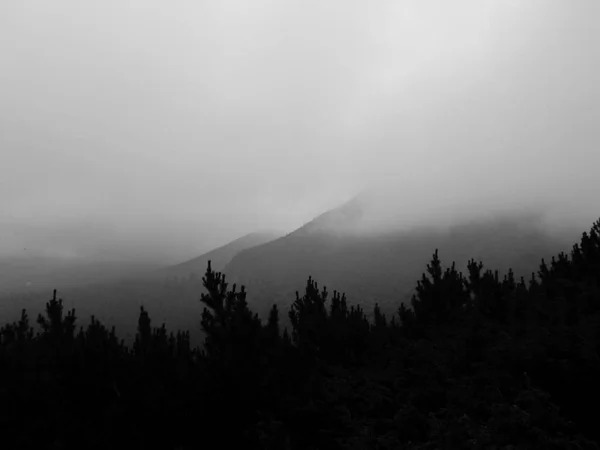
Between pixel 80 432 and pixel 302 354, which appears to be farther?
pixel 302 354

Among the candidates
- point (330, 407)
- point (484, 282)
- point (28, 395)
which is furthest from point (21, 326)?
point (484, 282)

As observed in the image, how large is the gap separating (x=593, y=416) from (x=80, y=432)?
13489 mm

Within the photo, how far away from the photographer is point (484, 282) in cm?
2527

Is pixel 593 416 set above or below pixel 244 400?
below

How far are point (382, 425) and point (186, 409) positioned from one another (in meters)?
6.03

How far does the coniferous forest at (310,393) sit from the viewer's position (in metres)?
11.2

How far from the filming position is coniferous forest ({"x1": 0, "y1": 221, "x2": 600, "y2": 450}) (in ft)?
36.8

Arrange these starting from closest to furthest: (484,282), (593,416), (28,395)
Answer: (593,416) → (28,395) → (484,282)

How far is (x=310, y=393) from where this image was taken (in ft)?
47.1

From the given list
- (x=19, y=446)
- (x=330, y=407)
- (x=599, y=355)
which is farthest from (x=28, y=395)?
(x=599, y=355)

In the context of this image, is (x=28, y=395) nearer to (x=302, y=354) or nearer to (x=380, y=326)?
(x=302, y=354)

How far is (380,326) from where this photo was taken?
26.1 metres

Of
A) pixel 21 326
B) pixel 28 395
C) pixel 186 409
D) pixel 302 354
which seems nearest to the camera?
pixel 186 409

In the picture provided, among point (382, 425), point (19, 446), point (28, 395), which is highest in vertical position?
point (28, 395)
